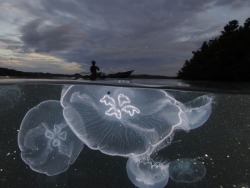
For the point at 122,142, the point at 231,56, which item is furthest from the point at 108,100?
the point at 231,56

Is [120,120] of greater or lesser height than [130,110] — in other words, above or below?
below

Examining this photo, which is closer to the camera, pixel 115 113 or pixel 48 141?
pixel 48 141

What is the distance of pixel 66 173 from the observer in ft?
15.4

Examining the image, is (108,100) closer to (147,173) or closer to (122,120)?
(122,120)

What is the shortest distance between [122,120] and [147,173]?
103 cm

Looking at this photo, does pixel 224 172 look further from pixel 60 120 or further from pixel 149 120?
pixel 60 120

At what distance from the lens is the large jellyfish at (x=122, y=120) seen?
4980 mm

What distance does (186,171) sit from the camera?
4598mm

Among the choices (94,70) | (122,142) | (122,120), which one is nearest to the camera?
(122,142)

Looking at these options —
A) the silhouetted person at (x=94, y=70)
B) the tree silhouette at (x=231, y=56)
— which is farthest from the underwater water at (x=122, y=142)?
the tree silhouette at (x=231, y=56)

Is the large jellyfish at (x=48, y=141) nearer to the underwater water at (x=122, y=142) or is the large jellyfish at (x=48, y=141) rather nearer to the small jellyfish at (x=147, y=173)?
the underwater water at (x=122, y=142)

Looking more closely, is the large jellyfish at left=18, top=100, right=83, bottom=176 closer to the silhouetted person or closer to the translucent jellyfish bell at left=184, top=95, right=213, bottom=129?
the silhouetted person

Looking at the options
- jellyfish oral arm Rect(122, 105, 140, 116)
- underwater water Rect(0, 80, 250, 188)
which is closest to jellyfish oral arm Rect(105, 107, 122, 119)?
underwater water Rect(0, 80, 250, 188)

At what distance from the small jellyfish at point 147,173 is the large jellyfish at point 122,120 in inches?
8.7
